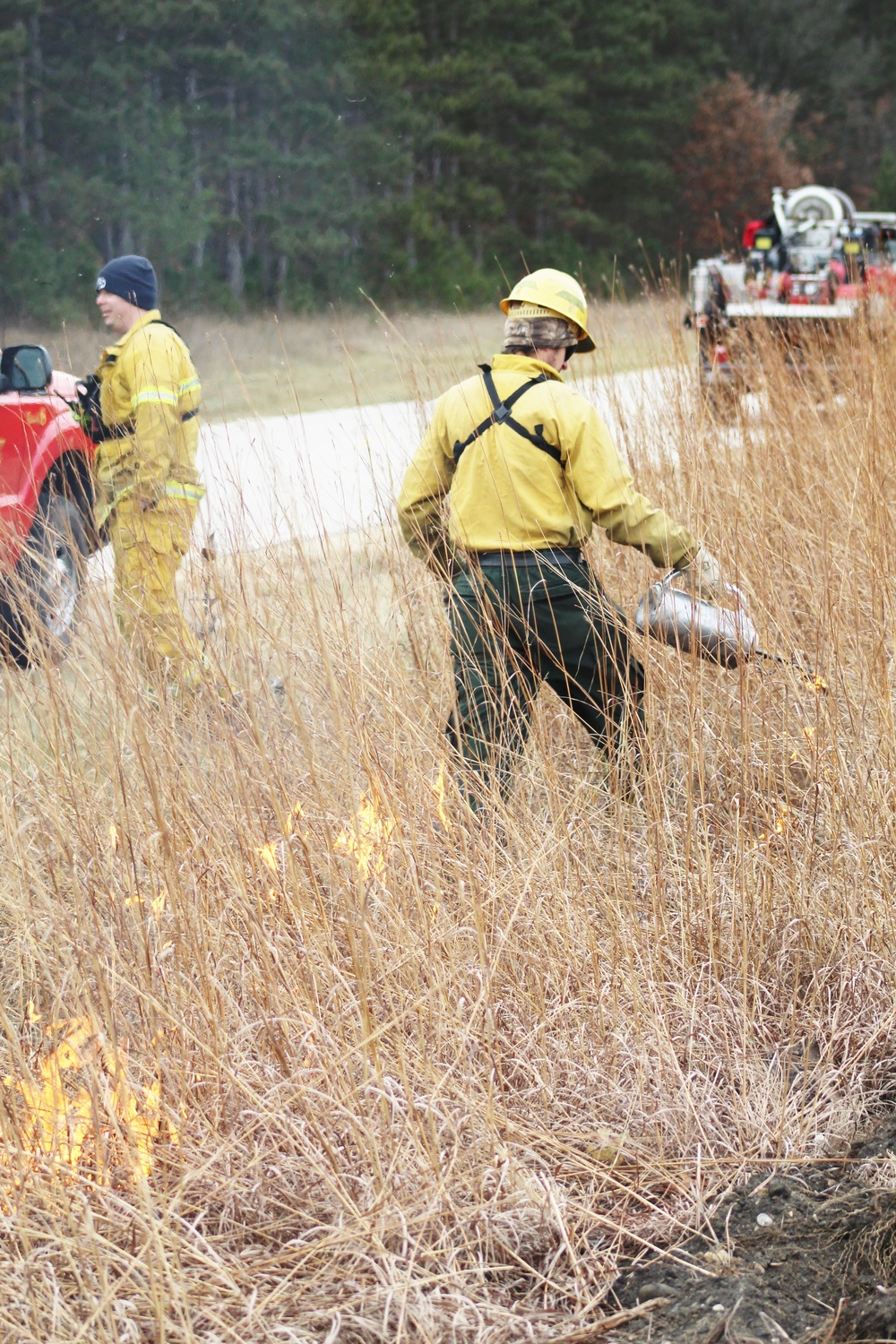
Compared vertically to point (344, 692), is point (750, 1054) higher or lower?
lower

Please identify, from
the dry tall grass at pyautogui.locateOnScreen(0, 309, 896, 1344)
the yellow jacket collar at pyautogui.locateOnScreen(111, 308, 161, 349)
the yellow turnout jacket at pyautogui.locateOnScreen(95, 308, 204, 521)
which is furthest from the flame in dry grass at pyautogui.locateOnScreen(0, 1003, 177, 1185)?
the yellow jacket collar at pyautogui.locateOnScreen(111, 308, 161, 349)

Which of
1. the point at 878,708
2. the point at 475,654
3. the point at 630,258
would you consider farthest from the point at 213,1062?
the point at 630,258

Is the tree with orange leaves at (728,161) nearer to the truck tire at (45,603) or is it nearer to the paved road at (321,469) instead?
the paved road at (321,469)

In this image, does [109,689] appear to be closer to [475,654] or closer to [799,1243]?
[475,654]

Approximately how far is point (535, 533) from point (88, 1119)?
1907 mm

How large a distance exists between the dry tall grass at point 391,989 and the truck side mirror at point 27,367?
1.68 m

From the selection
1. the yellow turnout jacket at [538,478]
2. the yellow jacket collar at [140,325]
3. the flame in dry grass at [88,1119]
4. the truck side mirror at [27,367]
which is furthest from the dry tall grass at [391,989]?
the truck side mirror at [27,367]

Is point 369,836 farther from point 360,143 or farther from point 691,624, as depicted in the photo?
point 360,143

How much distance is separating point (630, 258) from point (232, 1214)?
33046 mm

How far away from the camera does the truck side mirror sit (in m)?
5.04

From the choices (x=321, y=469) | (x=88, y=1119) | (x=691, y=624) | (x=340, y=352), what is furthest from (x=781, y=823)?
(x=340, y=352)

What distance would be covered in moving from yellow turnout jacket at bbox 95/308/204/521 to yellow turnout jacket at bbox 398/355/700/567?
2.90 feet

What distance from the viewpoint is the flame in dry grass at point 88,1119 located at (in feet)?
7.66

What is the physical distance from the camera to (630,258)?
109ft
